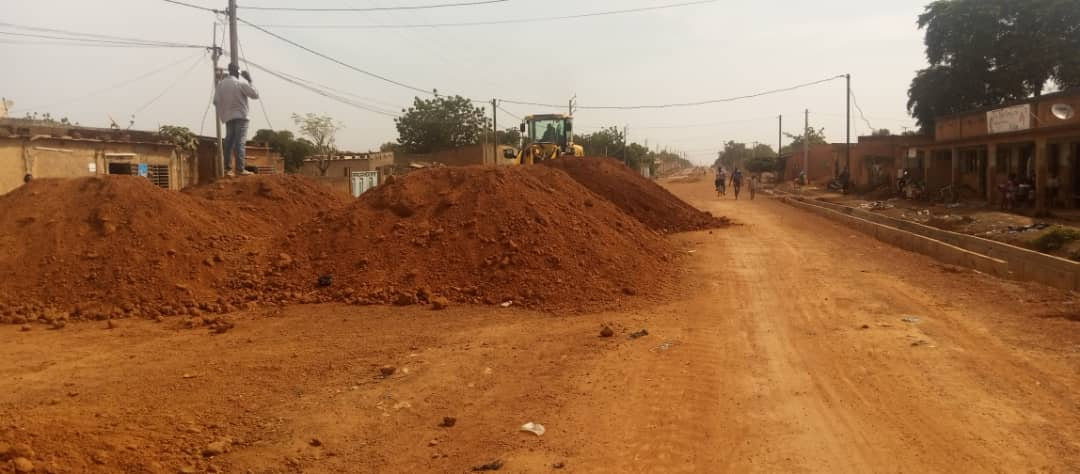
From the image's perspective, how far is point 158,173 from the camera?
63.6 feet

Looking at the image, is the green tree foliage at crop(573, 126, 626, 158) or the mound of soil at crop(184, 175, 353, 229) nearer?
the mound of soil at crop(184, 175, 353, 229)

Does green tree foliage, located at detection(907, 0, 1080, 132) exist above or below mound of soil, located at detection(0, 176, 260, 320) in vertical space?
above

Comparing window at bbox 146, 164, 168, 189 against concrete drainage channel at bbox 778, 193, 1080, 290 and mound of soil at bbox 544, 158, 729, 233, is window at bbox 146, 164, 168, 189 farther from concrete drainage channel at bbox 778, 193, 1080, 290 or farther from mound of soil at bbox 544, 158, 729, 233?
concrete drainage channel at bbox 778, 193, 1080, 290

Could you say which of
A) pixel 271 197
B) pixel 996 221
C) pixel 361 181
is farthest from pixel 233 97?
pixel 996 221

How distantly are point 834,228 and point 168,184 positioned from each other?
61.0 ft

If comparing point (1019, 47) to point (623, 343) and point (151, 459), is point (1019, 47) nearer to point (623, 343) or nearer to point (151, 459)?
point (623, 343)

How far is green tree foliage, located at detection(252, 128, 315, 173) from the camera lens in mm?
40144

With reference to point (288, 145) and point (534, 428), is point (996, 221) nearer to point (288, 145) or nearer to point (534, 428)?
point (534, 428)

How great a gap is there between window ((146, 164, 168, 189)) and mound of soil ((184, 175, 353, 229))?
844 centimetres

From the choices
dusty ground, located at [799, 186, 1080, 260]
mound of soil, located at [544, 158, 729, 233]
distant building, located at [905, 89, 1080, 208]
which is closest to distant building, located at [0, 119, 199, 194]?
mound of soil, located at [544, 158, 729, 233]

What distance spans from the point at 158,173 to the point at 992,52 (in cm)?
4034

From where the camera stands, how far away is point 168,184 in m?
19.8

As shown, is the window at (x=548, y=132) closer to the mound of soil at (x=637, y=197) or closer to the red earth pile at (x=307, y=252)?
the mound of soil at (x=637, y=197)

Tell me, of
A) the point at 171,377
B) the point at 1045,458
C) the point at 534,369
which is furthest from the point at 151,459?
the point at 1045,458
